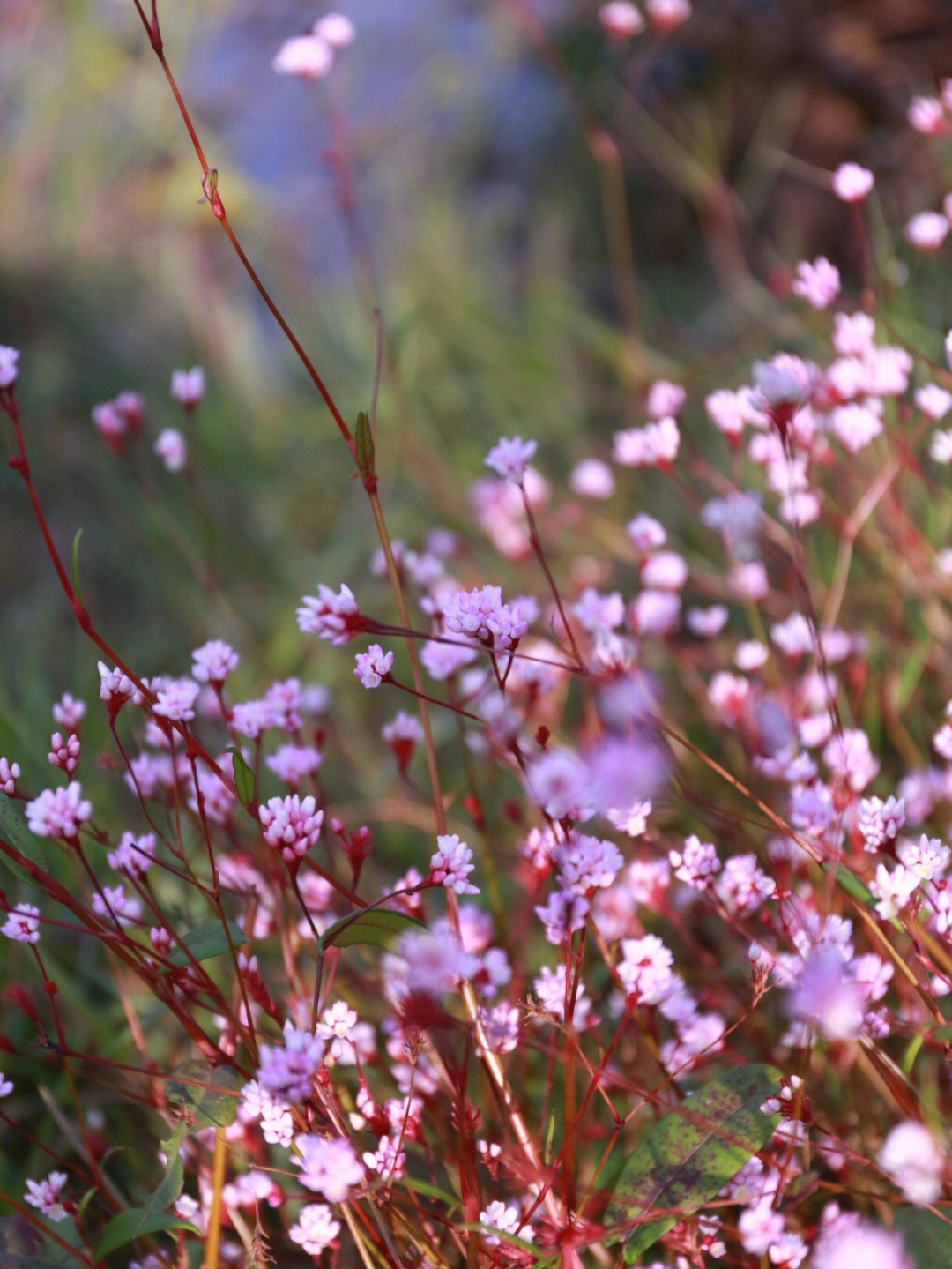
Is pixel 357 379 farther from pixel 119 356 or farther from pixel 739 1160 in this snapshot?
pixel 739 1160

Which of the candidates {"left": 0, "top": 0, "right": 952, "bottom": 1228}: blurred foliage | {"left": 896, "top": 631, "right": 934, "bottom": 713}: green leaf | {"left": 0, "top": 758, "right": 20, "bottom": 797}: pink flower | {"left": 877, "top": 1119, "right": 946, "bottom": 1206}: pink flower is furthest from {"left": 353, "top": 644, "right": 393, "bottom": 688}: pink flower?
{"left": 0, "top": 0, "right": 952, "bottom": 1228}: blurred foliage

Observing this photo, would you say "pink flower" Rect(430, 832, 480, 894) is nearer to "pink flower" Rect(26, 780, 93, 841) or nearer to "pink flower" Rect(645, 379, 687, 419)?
"pink flower" Rect(26, 780, 93, 841)

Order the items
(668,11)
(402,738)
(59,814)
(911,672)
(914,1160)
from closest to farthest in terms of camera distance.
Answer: (914,1160) → (59,814) → (402,738) → (911,672) → (668,11)

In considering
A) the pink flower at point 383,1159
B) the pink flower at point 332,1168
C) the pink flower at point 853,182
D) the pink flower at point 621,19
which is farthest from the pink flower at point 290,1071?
the pink flower at point 621,19

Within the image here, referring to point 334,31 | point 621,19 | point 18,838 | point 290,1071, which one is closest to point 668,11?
point 621,19

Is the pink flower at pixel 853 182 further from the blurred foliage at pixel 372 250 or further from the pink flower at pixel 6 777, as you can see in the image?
the pink flower at pixel 6 777

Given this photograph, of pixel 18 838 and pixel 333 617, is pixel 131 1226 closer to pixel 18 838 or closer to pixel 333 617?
pixel 18 838
